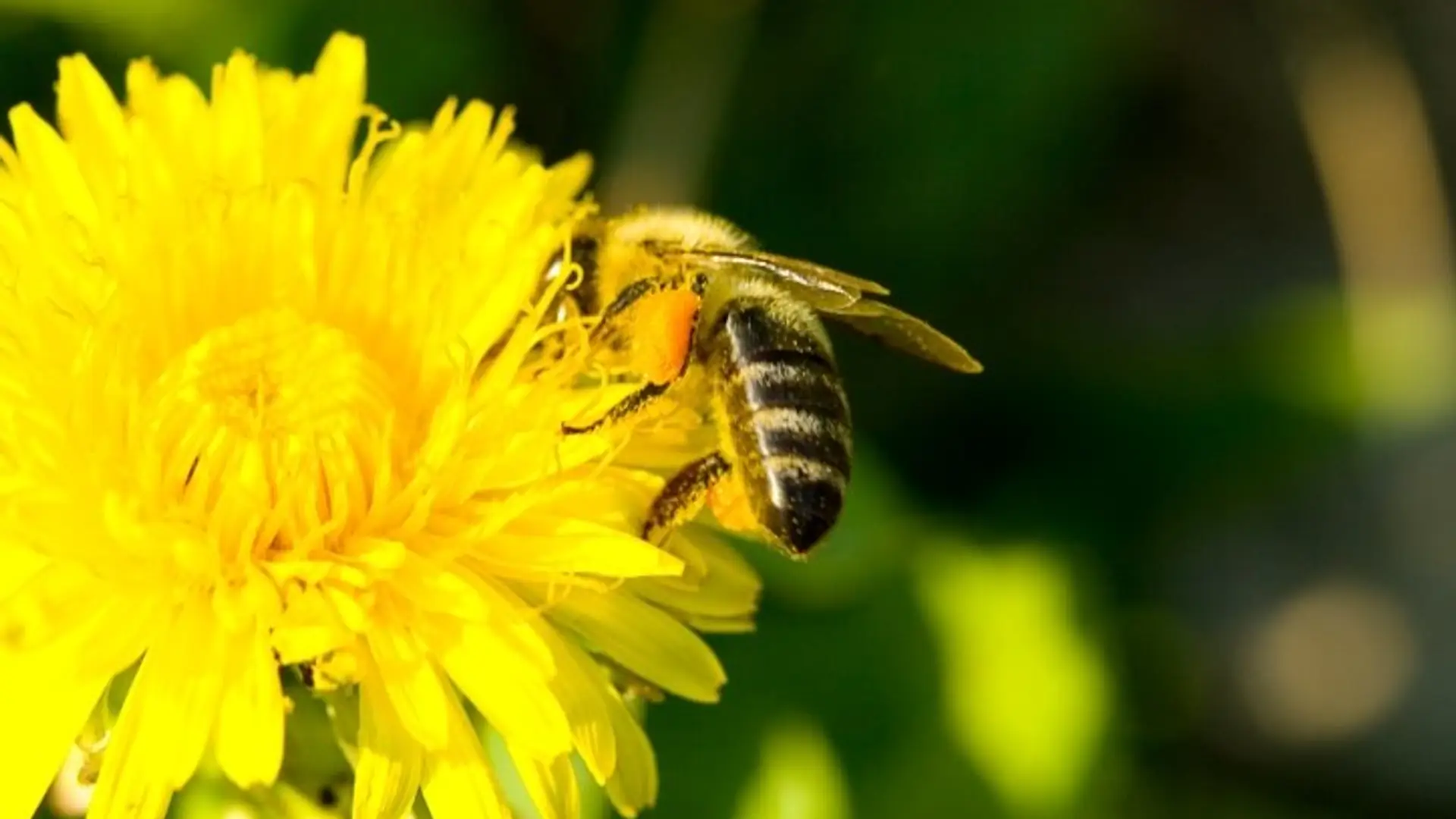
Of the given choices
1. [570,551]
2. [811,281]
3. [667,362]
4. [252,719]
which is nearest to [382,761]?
[252,719]

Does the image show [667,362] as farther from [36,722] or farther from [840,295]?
[36,722]

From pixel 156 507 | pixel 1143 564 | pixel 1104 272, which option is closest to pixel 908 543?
pixel 1143 564

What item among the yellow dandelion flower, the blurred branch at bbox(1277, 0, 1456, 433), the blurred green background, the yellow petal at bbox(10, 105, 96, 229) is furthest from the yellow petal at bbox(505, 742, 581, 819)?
the blurred branch at bbox(1277, 0, 1456, 433)

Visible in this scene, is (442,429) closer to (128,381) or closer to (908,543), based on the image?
(128,381)

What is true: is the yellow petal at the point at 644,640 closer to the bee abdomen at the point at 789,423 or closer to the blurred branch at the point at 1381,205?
the bee abdomen at the point at 789,423

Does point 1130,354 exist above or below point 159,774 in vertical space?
above

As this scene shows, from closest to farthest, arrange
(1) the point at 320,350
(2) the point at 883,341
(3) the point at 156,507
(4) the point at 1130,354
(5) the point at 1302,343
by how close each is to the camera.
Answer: (3) the point at 156,507 → (1) the point at 320,350 → (2) the point at 883,341 → (5) the point at 1302,343 → (4) the point at 1130,354

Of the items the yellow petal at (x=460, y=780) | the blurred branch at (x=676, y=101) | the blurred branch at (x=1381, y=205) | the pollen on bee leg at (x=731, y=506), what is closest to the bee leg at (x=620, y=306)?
the pollen on bee leg at (x=731, y=506)
